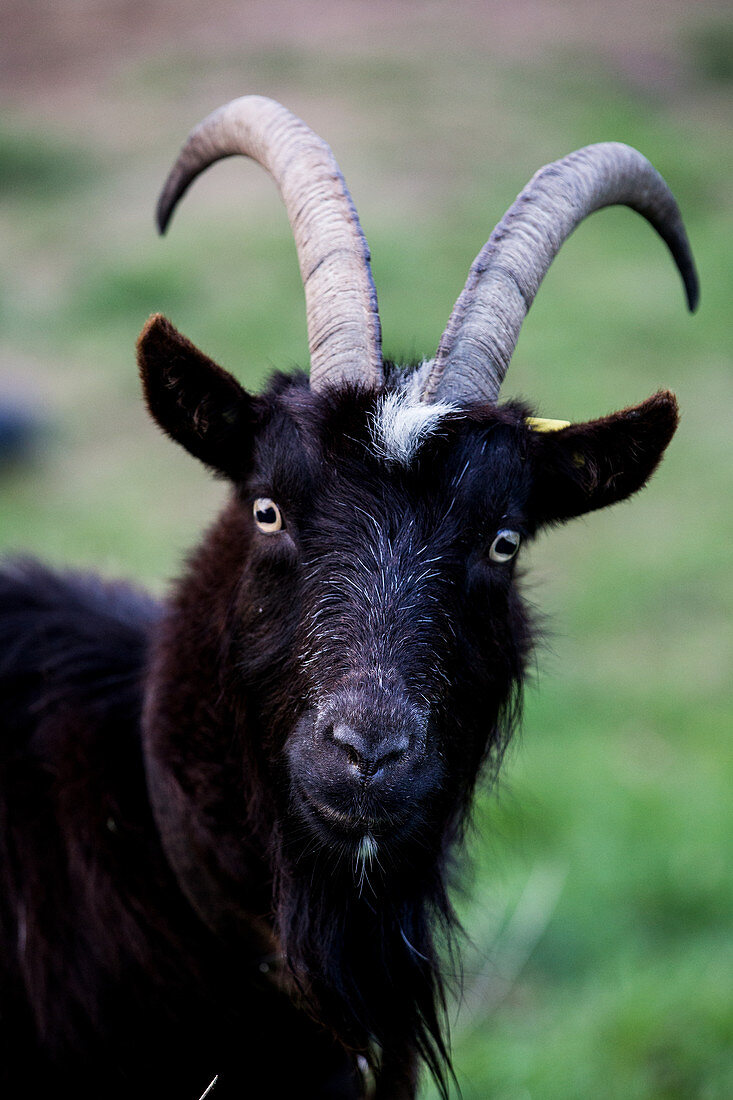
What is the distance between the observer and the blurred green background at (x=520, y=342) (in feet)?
16.2

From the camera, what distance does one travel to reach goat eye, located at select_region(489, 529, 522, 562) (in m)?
2.80

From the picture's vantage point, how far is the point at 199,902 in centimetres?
291

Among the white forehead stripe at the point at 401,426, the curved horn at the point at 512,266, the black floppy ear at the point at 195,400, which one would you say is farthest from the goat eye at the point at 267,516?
the curved horn at the point at 512,266

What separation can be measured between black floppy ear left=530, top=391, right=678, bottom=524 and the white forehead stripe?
329mm

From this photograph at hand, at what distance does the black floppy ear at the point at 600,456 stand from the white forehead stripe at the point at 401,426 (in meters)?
0.33

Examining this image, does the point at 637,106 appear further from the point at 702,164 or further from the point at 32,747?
the point at 32,747

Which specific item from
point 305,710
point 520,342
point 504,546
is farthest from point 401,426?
point 520,342

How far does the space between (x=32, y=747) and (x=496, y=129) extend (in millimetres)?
15907

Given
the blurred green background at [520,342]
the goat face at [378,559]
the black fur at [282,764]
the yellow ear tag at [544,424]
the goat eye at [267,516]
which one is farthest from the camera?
the blurred green background at [520,342]

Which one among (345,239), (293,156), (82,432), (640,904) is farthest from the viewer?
(82,432)

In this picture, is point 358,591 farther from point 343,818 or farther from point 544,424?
point 544,424

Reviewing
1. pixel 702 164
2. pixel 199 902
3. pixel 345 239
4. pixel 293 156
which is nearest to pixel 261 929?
pixel 199 902

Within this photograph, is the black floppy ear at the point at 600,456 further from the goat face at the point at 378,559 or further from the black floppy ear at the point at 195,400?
the black floppy ear at the point at 195,400

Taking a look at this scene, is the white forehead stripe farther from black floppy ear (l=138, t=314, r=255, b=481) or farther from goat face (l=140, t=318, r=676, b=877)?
black floppy ear (l=138, t=314, r=255, b=481)
